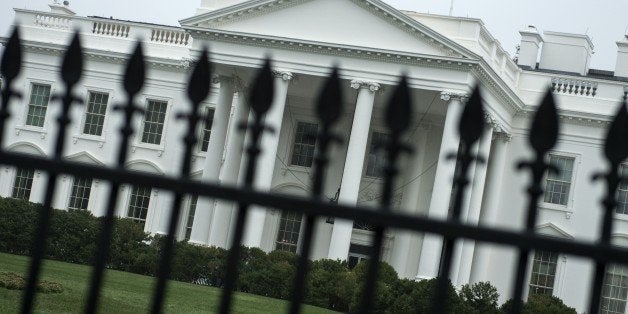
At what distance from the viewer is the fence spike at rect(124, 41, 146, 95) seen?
4.01m

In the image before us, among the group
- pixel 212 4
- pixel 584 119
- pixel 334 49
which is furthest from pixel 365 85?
pixel 584 119

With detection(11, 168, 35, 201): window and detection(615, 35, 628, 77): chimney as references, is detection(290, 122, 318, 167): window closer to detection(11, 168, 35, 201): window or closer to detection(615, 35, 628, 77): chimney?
detection(11, 168, 35, 201): window

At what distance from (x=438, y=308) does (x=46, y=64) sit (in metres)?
45.1

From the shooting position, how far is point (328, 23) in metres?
38.5

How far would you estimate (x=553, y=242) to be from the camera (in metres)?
3.61

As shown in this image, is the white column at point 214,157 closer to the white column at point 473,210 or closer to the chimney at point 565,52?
the white column at point 473,210

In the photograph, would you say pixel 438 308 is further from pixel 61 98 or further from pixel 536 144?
pixel 61 98

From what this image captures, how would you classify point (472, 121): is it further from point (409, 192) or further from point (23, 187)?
point (23, 187)

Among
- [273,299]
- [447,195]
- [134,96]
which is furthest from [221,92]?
[134,96]

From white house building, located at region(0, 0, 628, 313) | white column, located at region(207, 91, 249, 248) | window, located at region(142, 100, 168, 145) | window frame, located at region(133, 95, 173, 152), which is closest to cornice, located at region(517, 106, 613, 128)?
white house building, located at region(0, 0, 628, 313)

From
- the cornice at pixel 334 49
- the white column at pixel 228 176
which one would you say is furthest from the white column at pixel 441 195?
the white column at pixel 228 176

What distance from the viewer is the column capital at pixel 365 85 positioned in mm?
37938

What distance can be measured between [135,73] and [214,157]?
35.9m

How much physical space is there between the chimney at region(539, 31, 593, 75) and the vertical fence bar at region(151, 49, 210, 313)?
46.1 m
